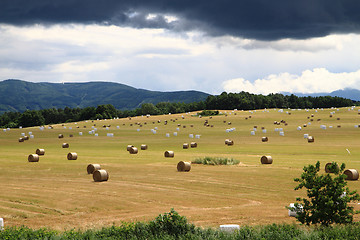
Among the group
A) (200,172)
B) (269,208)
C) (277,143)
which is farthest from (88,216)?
(277,143)

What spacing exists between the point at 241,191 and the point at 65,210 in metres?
13.1

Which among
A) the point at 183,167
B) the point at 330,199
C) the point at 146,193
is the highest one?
the point at 330,199

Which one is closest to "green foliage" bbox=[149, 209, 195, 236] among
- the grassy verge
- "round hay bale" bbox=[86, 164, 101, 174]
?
the grassy verge

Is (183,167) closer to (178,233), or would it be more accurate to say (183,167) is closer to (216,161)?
(216,161)

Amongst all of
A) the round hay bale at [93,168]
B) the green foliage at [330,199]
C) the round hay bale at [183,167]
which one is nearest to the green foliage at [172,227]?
the green foliage at [330,199]

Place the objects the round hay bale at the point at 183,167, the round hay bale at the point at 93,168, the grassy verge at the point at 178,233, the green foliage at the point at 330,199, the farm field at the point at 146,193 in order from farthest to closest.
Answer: the round hay bale at the point at 183,167 < the round hay bale at the point at 93,168 < the farm field at the point at 146,193 < the green foliage at the point at 330,199 < the grassy verge at the point at 178,233

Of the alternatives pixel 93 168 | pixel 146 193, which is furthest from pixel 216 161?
pixel 146 193

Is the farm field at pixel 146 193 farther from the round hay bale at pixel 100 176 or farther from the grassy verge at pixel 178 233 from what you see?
the grassy verge at pixel 178 233

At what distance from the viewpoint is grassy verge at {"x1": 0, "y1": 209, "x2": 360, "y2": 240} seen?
17.9 meters

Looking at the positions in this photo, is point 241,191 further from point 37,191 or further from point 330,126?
point 330,126

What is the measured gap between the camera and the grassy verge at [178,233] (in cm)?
1788

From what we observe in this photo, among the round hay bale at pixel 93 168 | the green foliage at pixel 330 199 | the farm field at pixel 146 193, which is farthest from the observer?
the round hay bale at pixel 93 168

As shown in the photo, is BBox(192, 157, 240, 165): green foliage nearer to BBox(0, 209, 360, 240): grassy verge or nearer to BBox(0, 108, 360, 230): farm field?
BBox(0, 108, 360, 230): farm field

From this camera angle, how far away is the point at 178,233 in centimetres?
1869
